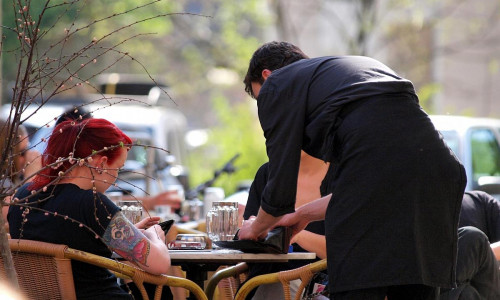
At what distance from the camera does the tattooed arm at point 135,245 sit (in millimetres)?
4051

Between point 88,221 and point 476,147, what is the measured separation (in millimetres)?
7516

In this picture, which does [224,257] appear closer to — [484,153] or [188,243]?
[188,243]

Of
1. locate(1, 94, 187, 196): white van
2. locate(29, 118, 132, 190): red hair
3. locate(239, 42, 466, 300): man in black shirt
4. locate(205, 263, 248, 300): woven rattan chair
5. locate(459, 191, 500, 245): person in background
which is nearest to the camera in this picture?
locate(239, 42, 466, 300): man in black shirt

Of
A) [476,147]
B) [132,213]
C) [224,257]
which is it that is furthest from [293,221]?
[476,147]

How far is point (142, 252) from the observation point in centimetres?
410

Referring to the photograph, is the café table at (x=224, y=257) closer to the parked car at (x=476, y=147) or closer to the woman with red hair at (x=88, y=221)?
the woman with red hair at (x=88, y=221)

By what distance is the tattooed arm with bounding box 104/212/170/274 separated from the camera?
4051 mm

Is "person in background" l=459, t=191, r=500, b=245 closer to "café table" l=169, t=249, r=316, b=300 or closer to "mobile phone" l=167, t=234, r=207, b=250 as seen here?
"café table" l=169, t=249, r=316, b=300

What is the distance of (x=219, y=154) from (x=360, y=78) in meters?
19.8

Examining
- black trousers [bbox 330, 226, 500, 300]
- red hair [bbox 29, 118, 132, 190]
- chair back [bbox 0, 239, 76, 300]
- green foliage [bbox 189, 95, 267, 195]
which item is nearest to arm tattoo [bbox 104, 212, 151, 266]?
chair back [bbox 0, 239, 76, 300]

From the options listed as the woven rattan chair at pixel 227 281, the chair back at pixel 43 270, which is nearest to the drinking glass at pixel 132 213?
→ the woven rattan chair at pixel 227 281

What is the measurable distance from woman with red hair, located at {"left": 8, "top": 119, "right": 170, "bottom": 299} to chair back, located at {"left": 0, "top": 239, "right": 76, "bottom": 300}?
3.3 inches

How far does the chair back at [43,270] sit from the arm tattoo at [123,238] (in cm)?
20

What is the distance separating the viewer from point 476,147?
10.9m
